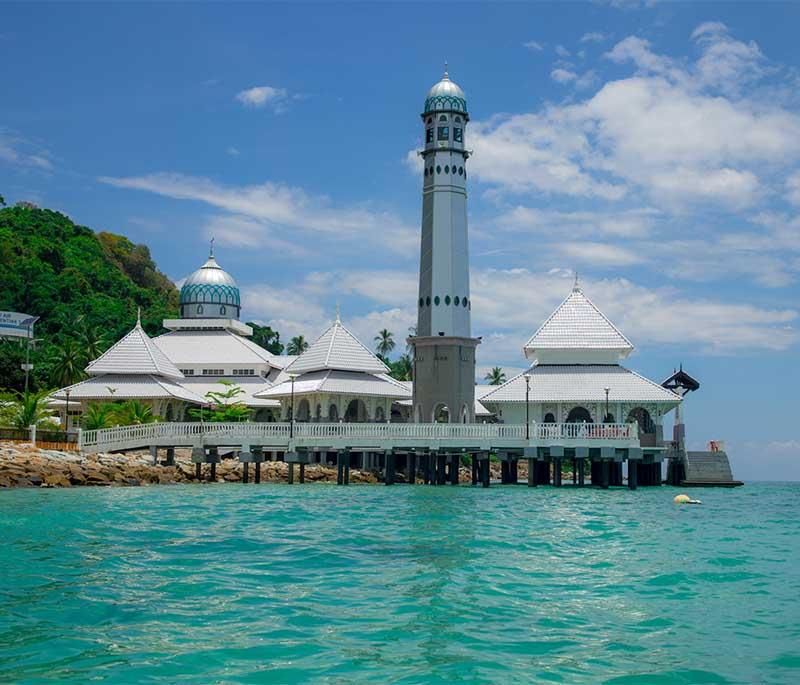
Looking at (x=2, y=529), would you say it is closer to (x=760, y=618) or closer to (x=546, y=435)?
(x=760, y=618)

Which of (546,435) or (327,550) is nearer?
(327,550)

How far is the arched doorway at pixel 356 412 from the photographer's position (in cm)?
5216

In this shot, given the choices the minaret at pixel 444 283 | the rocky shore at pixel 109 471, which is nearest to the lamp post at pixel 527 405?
the minaret at pixel 444 283

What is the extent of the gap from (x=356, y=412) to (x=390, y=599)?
136 ft

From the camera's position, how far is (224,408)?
53062mm

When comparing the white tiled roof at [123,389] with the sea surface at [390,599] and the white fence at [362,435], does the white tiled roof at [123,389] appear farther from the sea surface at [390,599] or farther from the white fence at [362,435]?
the sea surface at [390,599]

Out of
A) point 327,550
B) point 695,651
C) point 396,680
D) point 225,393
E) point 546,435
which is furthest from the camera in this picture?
point 225,393

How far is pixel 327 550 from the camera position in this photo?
17.6 metres

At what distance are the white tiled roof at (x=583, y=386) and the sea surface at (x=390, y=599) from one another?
21.3 meters

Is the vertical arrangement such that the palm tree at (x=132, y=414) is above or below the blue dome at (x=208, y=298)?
below

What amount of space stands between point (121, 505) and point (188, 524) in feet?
19.3

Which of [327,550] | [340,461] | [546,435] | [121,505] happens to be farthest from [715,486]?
[327,550]

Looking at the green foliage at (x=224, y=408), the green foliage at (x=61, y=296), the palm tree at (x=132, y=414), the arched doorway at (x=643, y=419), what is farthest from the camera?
the green foliage at (x=61, y=296)

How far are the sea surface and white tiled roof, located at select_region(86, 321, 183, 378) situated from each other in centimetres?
2724
